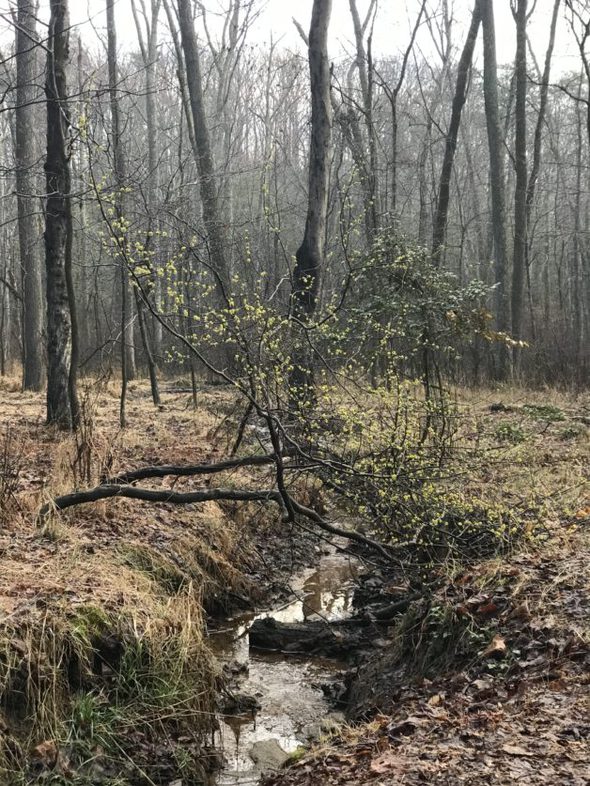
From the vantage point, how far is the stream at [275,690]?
438 cm

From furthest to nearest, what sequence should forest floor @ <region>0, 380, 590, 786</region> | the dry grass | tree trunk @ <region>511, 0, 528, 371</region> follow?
tree trunk @ <region>511, 0, 528, 371</region> → the dry grass → forest floor @ <region>0, 380, 590, 786</region>

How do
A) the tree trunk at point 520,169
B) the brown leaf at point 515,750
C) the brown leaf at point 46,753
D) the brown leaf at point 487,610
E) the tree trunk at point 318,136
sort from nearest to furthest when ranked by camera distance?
1. the brown leaf at point 515,750
2. the brown leaf at point 46,753
3. the brown leaf at point 487,610
4. the tree trunk at point 318,136
5. the tree trunk at point 520,169

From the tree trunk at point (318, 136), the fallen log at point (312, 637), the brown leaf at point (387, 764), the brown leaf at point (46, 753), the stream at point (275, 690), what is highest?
the tree trunk at point (318, 136)

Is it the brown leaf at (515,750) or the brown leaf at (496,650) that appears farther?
the brown leaf at (496,650)

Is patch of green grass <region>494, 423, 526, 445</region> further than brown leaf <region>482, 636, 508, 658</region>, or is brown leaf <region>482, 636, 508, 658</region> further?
patch of green grass <region>494, 423, 526, 445</region>

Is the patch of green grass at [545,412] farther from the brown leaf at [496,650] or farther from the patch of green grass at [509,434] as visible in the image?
the brown leaf at [496,650]

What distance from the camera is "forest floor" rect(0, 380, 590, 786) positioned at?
3.50 meters

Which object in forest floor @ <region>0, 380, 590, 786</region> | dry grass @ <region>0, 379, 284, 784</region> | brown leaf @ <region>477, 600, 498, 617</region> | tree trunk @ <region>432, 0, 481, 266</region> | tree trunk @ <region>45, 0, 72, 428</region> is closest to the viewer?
forest floor @ <region>0, 380, 590, 786</region>

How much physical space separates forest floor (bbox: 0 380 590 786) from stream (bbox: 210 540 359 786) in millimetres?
215

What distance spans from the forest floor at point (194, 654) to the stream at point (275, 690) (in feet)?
0.71

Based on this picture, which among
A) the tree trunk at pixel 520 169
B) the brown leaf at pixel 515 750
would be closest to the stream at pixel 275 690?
the brown leaf at pixel 515 750

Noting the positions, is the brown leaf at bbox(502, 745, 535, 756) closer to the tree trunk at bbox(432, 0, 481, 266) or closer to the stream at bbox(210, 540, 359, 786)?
the stream at bbox(210, 540, 359, 786)

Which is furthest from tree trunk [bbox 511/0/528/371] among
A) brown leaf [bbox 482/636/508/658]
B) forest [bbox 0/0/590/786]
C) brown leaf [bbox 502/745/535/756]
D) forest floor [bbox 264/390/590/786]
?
brown leaf [bbox 502/745/535/756]

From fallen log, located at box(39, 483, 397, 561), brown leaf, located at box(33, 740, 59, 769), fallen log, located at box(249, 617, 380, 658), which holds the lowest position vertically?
fallen log, located at box(249, 617, 380, 658)
